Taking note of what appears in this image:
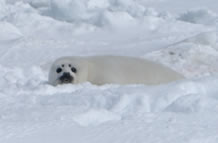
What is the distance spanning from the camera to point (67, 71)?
3.70 metres

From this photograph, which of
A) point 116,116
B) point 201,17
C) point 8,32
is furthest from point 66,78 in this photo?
point 201,17

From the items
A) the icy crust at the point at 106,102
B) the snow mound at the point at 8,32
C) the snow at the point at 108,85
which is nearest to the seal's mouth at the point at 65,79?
the snow at the point at 108,85

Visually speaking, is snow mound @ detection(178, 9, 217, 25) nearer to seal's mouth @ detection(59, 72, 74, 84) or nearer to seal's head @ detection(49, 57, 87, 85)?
seal's head @ detection(49, 57, 87, 85)

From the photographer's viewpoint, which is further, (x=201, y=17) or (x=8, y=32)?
(x=201, y=17)

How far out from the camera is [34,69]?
4270mm

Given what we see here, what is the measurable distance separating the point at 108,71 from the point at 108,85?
612 mm

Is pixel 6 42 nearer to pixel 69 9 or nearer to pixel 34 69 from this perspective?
pixel 69 9

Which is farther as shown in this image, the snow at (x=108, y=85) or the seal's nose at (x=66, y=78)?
the seal's nose at (x=66, y=78)

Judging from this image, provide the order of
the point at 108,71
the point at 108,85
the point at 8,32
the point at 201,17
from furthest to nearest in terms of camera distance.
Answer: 1. the point at 201,17
2. the point at 8,32
3. the point at 108,71
4. the point at 108,85

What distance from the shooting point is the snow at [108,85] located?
1817 mm

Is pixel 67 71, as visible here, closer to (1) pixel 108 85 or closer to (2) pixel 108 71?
(2) pixel 108 71

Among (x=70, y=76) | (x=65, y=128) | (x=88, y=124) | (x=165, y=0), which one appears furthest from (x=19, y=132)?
(x=165, y=0)

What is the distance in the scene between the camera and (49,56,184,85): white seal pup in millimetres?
3701

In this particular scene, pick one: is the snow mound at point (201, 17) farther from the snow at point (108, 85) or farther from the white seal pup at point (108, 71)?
the white seal pup at point (108, 71)
